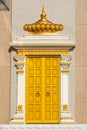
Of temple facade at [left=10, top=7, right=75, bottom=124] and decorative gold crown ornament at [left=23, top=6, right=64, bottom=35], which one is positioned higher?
decorative gold crown ornament at [left=23, top=6, right=64, bottom=35]

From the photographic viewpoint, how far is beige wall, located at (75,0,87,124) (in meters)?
14.6

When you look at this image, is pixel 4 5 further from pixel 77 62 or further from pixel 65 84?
pixel 65 84

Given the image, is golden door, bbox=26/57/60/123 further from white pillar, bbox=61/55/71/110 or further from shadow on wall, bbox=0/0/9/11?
shadow on wall, bbox=0/0/9/11

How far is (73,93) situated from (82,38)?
1.83m

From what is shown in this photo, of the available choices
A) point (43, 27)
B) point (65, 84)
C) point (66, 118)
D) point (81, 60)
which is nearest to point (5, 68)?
point (43, 27)

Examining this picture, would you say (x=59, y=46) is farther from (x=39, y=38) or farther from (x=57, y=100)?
(x=57, y=100)

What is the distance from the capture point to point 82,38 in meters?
14.7

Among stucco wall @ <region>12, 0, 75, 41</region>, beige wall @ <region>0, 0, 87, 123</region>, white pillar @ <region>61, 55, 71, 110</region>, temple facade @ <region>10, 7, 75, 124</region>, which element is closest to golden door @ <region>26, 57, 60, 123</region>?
temple facade @ <region>10, 7, 75, 124</region>

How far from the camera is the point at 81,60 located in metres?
14.6

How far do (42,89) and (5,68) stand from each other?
154 cm

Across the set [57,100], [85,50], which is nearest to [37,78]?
[57,100]

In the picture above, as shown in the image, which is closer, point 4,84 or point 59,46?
point 59,46

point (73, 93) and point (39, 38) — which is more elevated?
point (39, 38)

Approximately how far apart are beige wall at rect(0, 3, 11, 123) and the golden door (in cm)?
94
